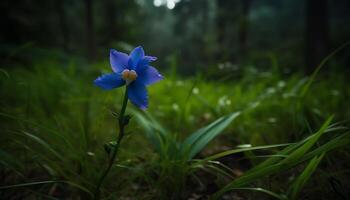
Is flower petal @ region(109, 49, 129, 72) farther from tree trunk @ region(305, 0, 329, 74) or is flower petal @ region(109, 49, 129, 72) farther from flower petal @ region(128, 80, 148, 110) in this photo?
tree trunk @ region(305, 0, 329, 74)

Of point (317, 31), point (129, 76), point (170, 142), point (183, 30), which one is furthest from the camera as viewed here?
point (183, 30)

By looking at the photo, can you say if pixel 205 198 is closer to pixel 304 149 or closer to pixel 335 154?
pixel 304 149

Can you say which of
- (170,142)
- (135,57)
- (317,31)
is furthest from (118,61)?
(317,31)

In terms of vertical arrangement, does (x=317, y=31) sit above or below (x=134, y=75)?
above

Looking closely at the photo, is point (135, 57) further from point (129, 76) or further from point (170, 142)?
point (170, 142)

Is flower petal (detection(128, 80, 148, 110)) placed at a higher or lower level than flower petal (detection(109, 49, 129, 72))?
lower

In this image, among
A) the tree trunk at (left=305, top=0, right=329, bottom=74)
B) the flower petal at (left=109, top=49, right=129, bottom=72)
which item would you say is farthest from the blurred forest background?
the flower petal at (left=109, top=49, right=129, bottom=72)

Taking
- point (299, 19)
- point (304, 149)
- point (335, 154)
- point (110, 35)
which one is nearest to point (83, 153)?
point (304, 149)
